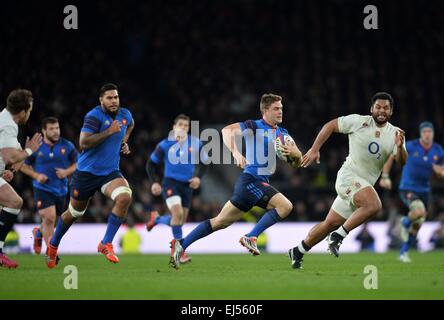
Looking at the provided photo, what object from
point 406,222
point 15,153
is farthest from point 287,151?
point 406,222

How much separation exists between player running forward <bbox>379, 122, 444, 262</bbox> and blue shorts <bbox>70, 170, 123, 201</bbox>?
686 cm

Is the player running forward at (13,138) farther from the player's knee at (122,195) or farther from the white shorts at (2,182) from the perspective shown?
the player's knee at (122,195)

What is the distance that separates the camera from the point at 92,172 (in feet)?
39.1

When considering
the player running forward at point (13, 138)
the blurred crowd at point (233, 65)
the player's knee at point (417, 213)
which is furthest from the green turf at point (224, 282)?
the blurred crowd at point (233, 65)

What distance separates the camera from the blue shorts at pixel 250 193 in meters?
11.5

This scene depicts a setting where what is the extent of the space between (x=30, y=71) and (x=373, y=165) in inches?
661

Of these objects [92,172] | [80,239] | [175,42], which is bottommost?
[80,239]

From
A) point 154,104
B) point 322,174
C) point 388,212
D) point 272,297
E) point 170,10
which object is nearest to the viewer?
point 272,297

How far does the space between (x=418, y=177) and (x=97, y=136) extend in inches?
305

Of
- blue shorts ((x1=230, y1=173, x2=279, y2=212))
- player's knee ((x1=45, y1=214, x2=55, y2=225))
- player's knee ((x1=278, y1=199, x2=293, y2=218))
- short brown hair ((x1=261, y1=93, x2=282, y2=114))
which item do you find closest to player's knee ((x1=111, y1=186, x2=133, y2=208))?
blue shorts ((x1=230, y1=173, x2=279, y2=212))

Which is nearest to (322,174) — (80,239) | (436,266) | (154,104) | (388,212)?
(388,212)

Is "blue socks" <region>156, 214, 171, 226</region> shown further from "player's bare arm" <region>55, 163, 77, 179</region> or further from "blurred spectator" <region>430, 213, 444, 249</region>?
"blurred spectator" <region>430, 213, 444, 249</region>
